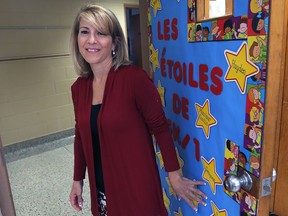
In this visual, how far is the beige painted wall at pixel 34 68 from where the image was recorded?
11.0 feet

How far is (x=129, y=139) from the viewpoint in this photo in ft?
3.48

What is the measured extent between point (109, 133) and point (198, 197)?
18.1 inches

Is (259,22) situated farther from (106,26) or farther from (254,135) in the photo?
(106,26)

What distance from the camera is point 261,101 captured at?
69cm

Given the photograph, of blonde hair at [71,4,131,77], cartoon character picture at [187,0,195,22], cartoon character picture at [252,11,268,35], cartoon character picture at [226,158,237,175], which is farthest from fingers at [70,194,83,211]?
cartoon character picture at [252,11,268,35]

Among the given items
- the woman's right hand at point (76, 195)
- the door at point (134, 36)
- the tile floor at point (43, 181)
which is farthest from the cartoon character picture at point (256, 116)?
the door at point (134, 36)

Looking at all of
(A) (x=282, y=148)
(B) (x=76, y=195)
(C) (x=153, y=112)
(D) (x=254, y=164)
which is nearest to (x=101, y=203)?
(B) (x=76, y=195)

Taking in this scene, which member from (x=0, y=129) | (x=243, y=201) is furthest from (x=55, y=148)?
A: (x=243, y=201)

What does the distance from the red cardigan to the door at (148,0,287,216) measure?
15cm

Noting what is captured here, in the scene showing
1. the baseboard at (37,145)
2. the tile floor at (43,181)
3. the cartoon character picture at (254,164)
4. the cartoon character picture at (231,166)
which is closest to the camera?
the cartoon character picture at (254,164)

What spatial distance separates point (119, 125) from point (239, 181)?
487 mm

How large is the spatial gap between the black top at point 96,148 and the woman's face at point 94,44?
21 cm

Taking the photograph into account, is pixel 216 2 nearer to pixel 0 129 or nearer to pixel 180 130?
pixel 180 130

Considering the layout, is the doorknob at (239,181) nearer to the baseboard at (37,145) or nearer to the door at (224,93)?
the door at (224,93)
